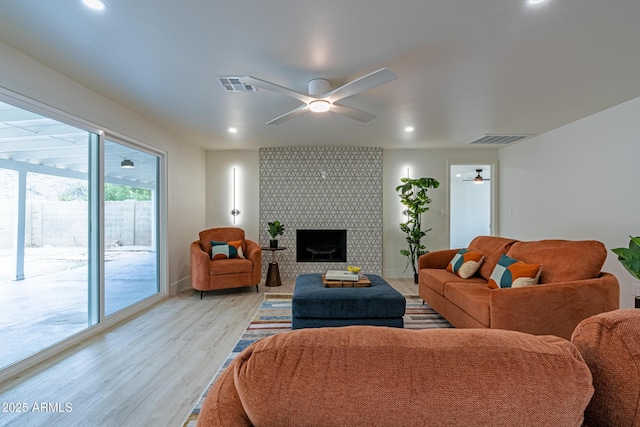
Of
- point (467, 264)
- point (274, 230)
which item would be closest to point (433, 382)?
point (467, 264)

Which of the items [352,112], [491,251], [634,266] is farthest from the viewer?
[491,251]

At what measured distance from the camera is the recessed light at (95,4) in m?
1.80

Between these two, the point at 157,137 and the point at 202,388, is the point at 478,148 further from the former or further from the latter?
the point at 202,388

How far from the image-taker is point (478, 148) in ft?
19.4

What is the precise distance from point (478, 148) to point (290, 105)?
164 inches

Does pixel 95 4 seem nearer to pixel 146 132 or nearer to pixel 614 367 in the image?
pixel 146 132

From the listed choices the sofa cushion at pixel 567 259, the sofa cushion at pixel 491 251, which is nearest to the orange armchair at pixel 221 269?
the sofa cushion at pixel 491 251

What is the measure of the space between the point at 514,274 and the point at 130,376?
336 centimetres

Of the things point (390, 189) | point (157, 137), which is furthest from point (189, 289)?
point (390, 189)

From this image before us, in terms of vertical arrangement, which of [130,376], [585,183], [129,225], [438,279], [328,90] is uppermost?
[328,90]

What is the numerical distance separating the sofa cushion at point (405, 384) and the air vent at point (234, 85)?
2.56 metres

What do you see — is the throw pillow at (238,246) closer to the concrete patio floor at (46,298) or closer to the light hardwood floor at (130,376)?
the light hardwood floor at (130,376)

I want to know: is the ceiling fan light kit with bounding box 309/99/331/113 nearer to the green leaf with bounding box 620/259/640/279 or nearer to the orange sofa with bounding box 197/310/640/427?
the orange sofa with bounding box 197/310/640/427

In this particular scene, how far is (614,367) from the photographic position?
650 mm
